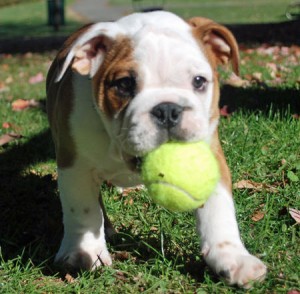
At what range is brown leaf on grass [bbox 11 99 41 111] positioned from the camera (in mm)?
6837

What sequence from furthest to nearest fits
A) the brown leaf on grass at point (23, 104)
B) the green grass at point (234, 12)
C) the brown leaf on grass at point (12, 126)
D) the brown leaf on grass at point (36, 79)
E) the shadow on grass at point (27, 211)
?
the green grass at point (234, 12), the brown leaf on grass at point (36, 79), the brown leaf on grass at point (23, 104), the brown leaf on grass at point (12, 126), the shadow on grass at point (27, 211)

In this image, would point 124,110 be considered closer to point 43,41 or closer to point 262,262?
point 262,262

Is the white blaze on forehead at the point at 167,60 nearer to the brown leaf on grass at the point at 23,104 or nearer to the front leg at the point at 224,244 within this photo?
the front leg at the point at 224,244

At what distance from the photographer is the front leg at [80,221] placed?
314 centimetres

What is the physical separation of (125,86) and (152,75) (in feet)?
0.49

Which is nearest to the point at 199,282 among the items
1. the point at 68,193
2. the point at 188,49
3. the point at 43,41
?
the point at 68,193

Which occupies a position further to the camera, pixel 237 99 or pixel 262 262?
pixel 237 99

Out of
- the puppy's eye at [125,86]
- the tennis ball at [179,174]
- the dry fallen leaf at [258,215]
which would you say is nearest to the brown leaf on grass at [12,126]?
the dry fallen leaf at [258,215]

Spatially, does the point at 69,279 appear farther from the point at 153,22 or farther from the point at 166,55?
the point at 153,22

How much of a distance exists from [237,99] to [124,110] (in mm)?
3278

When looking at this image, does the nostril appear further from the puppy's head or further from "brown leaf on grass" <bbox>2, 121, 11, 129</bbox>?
"brown leaf on grass" <bbox>2, 121, 11, 129</bbox>

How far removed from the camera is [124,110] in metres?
2.87

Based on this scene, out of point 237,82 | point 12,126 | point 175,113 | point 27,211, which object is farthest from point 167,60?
point 237,82

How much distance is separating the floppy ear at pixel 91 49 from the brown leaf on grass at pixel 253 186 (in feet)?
4.15
